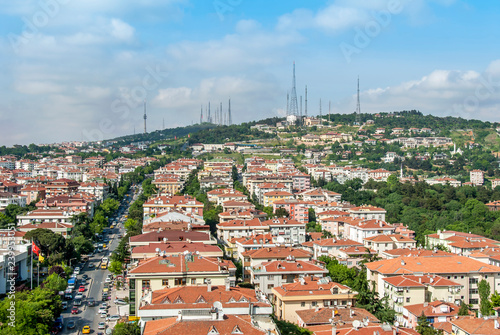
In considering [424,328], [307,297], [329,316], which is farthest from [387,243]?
[329,316]

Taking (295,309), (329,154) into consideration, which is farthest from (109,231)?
(329,154)

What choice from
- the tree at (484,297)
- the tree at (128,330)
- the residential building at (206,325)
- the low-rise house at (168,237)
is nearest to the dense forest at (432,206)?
the tree at (484,297)

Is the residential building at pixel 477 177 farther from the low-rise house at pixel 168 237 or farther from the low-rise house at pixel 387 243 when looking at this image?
the low-rise house at pixel 168 237

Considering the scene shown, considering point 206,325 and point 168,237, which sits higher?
point 206,325

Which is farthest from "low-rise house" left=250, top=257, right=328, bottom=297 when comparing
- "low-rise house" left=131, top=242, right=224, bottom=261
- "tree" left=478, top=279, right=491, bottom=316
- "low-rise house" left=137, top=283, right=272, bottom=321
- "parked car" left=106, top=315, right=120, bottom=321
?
"low-rise house" left=137, top=283, right=272, bottom=321

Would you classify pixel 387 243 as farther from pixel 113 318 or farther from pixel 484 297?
pixel 113 318
